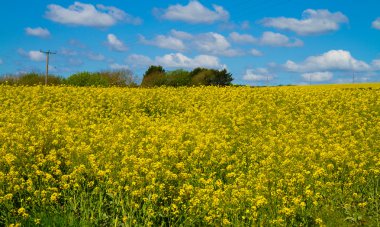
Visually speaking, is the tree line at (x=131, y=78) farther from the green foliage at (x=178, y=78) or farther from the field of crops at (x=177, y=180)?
the field of crops at (x=177, y=180)

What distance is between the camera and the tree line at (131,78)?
163 feet

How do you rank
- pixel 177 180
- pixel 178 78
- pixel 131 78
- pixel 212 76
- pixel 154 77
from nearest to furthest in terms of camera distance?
pixel 177 180, pixel 131 78, pixel 178 78, pixel 154 77, pixel 212 76

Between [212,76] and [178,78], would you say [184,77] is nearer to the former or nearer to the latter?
[178,78]

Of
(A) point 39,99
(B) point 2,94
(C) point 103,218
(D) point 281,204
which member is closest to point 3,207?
(C) point 103,218

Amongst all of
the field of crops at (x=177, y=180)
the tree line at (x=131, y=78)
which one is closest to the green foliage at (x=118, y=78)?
the tree line at (x=131, y=78)

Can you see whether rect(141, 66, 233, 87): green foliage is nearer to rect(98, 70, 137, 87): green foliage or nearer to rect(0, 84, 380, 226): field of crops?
rect(98, 70, 137, 87): green foliage

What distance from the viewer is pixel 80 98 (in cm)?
2341

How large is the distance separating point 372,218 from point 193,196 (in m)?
3.19

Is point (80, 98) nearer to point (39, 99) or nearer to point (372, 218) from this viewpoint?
point (39, 99)

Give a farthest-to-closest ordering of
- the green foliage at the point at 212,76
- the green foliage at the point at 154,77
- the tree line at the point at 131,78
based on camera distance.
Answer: the green foliage at the point at 212,76 → the green foliage at the point at 154,77 → the tree line at the point at 131,78

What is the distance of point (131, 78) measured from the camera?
5503 centimetres

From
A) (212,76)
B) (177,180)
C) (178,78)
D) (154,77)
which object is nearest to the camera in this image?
(177,180)

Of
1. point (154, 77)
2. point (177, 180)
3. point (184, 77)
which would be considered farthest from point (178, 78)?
point (177, 180)

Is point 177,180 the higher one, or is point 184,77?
point 184,77
